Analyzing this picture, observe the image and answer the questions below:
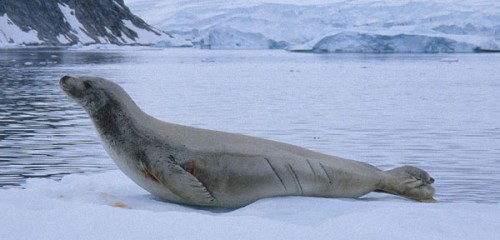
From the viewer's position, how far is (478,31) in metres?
73.5

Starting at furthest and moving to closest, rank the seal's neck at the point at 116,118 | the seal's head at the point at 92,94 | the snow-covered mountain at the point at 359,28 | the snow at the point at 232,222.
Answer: the snow-covered mountain at the point at 359,28 → the seal's head at the point at 92,94 → the seal's neck at the point at 116,118 → the snow at the point at 232,222

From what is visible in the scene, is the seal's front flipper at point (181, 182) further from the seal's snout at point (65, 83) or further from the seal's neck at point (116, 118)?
the seal's snout at point (65, 83)

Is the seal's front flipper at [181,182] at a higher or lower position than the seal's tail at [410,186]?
higher

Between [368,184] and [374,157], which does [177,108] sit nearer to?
[374,157]

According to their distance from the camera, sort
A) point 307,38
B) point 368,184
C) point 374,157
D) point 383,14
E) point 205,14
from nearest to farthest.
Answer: point 368,184 → point 374,157 → point 307,38 → point 383,14 → point 205,14

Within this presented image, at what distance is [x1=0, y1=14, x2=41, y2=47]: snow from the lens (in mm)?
109681

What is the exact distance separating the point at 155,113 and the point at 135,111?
1056cm

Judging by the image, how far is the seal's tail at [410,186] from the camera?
21.5 feet

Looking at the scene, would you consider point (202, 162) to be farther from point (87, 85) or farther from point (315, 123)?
point (315, 123)

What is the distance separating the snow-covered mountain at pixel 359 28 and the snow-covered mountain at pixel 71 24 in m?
8.68

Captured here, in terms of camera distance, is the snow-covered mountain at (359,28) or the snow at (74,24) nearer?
the snow-covered mountain at (359,28)

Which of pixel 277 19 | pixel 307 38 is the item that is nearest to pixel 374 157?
pixel 307 38

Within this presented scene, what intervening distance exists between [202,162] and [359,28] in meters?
61.5

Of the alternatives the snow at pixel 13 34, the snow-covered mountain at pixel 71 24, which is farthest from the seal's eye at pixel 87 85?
the snow at pixel 13 34
